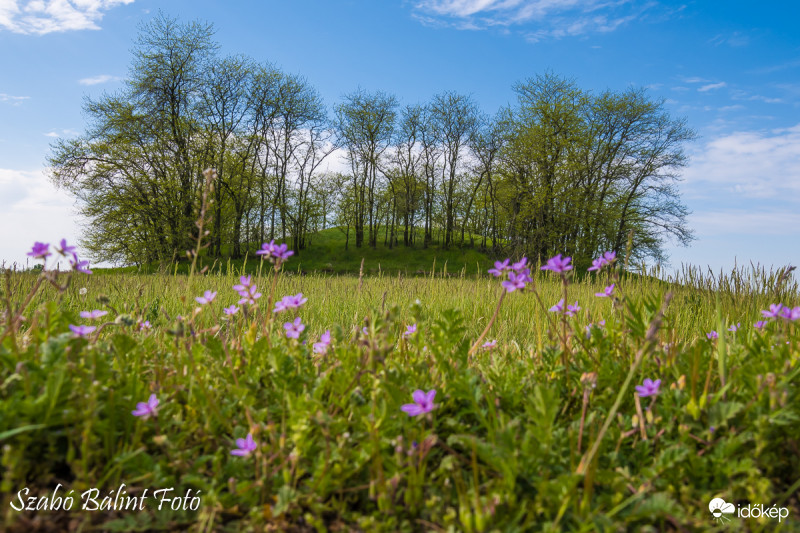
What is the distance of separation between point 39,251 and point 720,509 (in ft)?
8.39

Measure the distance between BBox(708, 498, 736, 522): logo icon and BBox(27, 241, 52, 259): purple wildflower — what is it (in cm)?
252

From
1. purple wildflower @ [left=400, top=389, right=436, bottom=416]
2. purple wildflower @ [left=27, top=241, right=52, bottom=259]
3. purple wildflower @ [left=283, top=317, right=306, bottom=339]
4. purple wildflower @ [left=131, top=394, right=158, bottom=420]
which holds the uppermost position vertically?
purple wildflower @ [left=27, top=241, right=52, bottom=259]

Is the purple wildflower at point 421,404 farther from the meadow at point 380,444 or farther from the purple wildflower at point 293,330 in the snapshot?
the purple wildflower at point 293,330

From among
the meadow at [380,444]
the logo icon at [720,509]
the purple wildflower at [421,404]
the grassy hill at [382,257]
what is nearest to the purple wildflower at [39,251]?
the meadow at [380,444]

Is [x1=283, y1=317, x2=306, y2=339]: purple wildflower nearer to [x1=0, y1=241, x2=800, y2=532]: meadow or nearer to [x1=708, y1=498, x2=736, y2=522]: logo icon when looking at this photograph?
[x1=0, y1=241, x2=800, y2=532]: meadow

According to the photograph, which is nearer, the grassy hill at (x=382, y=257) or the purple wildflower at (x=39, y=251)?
the purple wildflower at (x=39, y=251)

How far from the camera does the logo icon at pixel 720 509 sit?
1406 millimetres

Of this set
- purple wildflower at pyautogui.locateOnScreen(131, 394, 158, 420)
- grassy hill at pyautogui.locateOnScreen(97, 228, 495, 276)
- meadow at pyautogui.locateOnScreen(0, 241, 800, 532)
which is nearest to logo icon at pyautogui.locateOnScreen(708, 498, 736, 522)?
meadow at pyautogui.locateOnScreen(0, 241, 800, 532)

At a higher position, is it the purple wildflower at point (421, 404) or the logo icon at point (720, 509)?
the purple wildflower at point (421, 404)

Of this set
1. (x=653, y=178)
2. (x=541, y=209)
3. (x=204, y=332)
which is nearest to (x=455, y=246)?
(x=541, y=209)

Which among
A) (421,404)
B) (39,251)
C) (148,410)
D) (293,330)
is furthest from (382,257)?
(421,404)

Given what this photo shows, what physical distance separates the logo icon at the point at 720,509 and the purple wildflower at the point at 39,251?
2524 millimetres

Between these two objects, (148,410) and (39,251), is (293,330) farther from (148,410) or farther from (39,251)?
(39,251)

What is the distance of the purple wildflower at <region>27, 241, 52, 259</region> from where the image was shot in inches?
66.5
